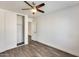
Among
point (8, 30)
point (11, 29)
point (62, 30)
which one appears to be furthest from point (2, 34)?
point (62, 30)

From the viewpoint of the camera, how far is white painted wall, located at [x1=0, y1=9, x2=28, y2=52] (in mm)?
4625

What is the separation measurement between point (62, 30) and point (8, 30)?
3.33 metres

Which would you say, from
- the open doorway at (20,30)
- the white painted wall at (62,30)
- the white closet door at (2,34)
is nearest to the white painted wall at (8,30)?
the white closet door at (2,34)

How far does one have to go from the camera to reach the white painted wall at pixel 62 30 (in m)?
4.02

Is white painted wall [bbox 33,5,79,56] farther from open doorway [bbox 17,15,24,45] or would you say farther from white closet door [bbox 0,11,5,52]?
white closet door [bbox 0,11,5,52]

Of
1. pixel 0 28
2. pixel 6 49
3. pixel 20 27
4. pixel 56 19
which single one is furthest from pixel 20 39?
pixel 56 19

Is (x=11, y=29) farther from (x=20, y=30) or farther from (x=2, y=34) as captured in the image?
(x=20, y=30)

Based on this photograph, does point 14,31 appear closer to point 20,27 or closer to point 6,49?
point 20,27

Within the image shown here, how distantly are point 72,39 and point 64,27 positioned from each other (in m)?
0.84

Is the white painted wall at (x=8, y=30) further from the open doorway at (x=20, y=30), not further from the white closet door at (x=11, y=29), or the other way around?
the open doorway at (x=20, y=30)

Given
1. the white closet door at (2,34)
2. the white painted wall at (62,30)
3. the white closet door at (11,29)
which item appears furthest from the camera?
the white closet door at (11,29)

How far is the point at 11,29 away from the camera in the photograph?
5277 mm

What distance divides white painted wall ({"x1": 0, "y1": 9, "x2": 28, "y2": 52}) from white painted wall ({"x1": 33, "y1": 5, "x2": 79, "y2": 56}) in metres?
2.43

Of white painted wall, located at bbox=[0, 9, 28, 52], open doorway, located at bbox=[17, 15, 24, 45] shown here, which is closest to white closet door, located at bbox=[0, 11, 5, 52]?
white painted wall, located at bbox=[0, 9, 28, 52]
